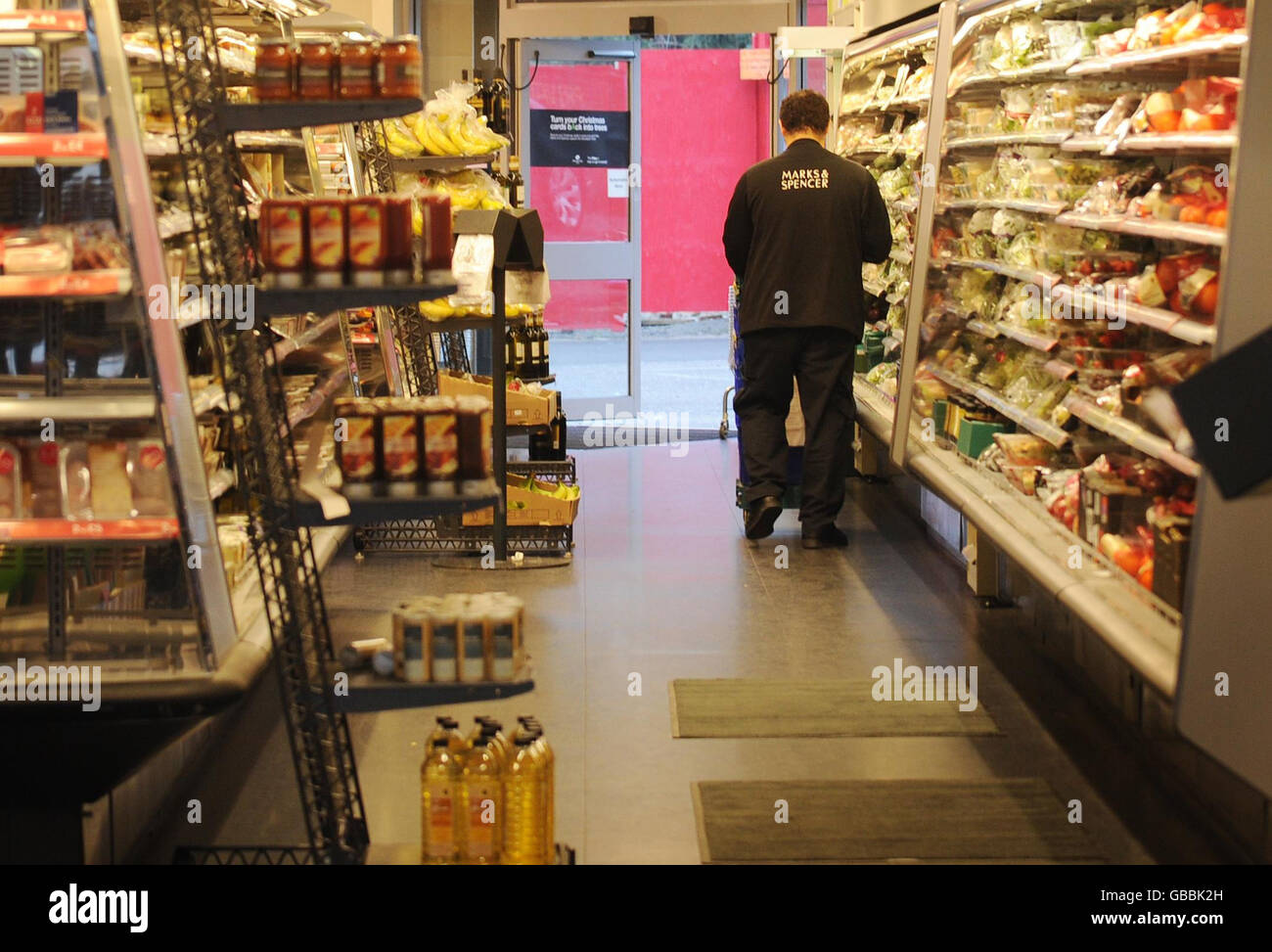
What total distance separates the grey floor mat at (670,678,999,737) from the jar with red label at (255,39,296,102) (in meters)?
2.35

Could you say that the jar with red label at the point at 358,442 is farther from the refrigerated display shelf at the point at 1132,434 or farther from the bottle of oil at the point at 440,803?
the refrigerated display shelf at the point at 1132,434

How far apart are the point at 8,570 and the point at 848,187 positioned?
4672 mm

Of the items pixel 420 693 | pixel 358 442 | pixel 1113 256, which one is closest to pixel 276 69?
pixel 358 442

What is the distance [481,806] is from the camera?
3559 mm

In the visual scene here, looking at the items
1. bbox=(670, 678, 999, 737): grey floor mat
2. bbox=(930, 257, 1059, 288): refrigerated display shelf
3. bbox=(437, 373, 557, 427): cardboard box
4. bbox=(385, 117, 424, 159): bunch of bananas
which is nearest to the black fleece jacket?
bbox=(930, 257, 1059, 288): refrigerated display shelf

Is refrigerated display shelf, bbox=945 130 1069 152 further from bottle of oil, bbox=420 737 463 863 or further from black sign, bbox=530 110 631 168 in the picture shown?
black sign, bbox=530 110 631 168

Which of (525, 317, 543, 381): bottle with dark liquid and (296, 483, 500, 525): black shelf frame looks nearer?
(296, 483, 500, 525): black shelf frame

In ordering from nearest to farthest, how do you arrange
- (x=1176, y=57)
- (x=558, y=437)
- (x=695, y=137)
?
(x=1176, y=57)
(x=558, y=437)
(x=695, y=137)

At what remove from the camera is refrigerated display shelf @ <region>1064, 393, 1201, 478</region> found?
4113mm

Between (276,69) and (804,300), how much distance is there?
398cm

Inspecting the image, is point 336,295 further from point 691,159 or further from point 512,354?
point 691,159

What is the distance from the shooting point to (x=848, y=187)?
7.34 meters

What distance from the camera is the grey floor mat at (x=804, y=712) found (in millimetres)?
4969
